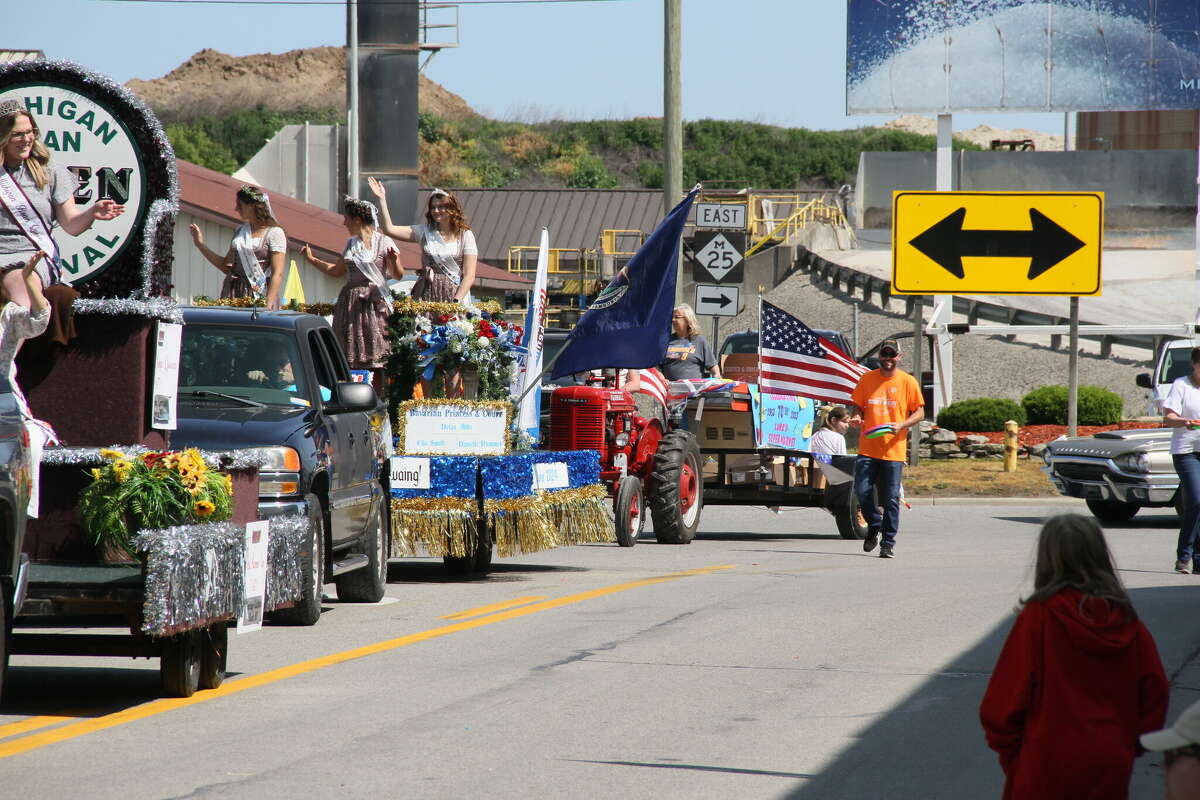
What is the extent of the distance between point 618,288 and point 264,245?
121 inches

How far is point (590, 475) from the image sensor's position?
1415 centimetres

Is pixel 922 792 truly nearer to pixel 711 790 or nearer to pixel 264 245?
pixel 711 790

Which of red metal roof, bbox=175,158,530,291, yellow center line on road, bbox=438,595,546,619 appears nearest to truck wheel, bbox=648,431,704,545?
yellow center line on road, bbox=438,595,546,619

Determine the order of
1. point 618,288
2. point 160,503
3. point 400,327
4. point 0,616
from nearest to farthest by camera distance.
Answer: point 0,616 → point 160,503 → point 400,327 → point 618,288

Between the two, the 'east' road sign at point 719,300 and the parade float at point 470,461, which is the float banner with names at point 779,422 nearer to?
the parade float at point 470,461

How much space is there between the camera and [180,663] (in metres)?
8.21

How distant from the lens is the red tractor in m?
15.6

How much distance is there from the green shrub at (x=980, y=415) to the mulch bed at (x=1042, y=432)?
151mm

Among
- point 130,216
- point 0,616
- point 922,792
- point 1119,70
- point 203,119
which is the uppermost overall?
point 203,119

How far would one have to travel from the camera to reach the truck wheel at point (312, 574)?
33.8 feet

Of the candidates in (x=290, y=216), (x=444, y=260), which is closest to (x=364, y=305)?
(x=444, y=260)

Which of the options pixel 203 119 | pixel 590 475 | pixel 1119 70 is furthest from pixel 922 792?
pixel 203 119

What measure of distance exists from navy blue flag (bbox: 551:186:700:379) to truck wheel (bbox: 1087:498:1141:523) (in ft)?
23.0

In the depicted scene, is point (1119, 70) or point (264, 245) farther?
point (1119, 70)
